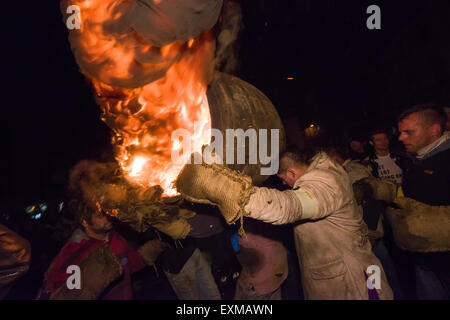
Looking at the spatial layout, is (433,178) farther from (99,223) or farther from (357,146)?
(99,223)

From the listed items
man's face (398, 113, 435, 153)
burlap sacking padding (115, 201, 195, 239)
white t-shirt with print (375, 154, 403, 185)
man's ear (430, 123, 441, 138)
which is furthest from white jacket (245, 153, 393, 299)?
white t-shirt with print (375, 154, 403, 185)

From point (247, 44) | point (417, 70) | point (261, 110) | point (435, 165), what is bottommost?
point (435, 165)

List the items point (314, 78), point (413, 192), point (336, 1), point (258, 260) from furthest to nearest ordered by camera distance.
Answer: point (314, 78) < point (336, 1) < point (258, 260) < point (413, 192)

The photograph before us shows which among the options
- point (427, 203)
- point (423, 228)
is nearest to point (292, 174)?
point (423, 228)

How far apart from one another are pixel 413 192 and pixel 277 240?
6.71 feet

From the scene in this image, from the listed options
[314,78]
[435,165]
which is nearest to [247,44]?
[314,78]

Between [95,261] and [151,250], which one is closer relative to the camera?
[95,261]

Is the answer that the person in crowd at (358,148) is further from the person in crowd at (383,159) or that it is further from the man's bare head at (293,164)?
the man's bare head at (293,164)

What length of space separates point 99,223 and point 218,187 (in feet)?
6.50

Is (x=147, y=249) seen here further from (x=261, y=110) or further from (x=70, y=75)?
(x=70, y=75)

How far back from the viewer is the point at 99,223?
2.77 m

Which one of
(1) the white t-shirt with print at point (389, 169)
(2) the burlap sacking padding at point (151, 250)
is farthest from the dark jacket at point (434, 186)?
(2) the burlap sacking padding at point (151, 250)

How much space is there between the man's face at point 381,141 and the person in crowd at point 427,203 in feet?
3.82

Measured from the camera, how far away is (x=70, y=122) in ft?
18.4
